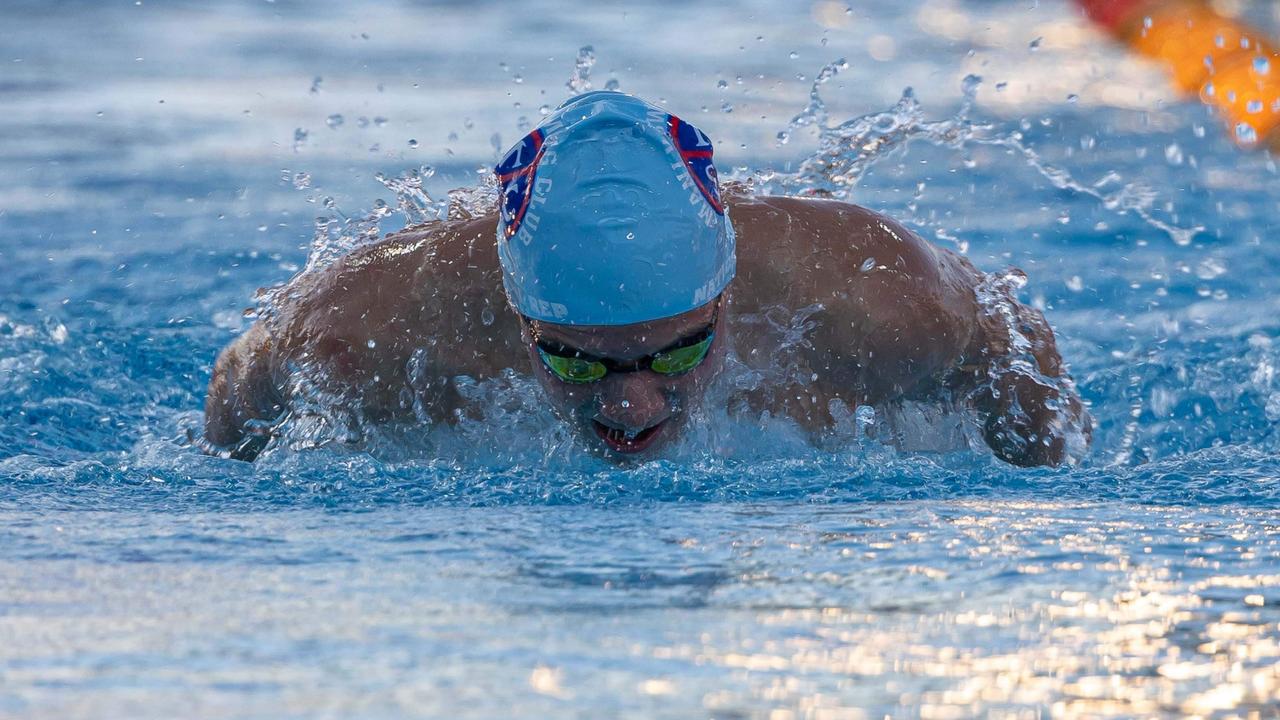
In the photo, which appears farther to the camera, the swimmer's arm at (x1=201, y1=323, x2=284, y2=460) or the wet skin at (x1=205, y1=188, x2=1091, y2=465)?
the swimmer's arm at (x1=201, y1=323, x2=284, y2=460)

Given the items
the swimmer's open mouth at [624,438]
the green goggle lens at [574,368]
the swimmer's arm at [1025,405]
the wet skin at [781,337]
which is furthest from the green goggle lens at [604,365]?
the swimmer's arm at [1025,405]

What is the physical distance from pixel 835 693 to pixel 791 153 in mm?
5625

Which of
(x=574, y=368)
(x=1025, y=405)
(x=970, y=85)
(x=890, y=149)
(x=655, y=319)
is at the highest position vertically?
(x=970, y=85)

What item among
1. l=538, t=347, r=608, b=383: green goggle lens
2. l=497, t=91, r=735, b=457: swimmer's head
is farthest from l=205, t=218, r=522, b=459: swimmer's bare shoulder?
l=538, t=347, r=608, b=383: green goggle lens

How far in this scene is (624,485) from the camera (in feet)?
10.7

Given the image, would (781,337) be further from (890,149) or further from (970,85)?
(970,85)

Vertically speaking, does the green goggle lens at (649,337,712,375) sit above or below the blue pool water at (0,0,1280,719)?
above

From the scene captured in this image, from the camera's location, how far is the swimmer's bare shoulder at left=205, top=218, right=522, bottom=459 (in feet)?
12.1

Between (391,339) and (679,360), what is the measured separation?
80cm

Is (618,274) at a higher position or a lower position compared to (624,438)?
higher

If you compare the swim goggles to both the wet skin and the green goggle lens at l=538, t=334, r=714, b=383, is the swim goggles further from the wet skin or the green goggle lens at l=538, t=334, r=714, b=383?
the wet skin

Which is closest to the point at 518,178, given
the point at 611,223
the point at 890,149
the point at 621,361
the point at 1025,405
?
the point at 611,223

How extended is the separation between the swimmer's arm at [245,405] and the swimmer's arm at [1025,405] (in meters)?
1.72

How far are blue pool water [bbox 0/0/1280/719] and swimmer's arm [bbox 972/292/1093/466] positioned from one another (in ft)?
0.29
